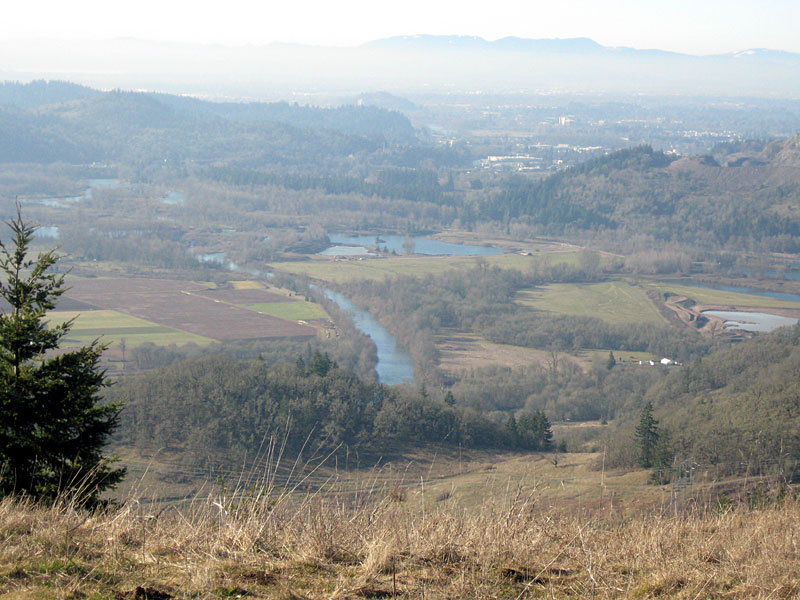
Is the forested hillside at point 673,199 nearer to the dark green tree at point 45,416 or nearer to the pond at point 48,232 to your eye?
the pond at point 48,232

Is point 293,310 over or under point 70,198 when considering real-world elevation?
under

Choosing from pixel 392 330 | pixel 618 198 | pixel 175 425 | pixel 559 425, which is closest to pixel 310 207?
pixel 618 198

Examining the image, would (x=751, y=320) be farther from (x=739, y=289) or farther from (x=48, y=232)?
(x=48, y=232)

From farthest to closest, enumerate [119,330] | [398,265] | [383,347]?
[398,265] → [383,347] → [119,330]

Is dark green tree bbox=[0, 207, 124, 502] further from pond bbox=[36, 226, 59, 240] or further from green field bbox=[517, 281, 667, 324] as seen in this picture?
pond bbox=[36, 226, 59, 240]

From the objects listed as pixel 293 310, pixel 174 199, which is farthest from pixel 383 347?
pixel 174 199

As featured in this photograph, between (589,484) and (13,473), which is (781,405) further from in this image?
(13,473)
